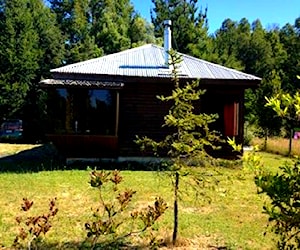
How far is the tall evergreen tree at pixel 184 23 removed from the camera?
40931 mm

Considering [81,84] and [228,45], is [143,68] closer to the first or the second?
[81,84]

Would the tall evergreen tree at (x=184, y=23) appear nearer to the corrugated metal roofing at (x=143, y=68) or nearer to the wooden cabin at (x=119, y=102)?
the corrugated metal roofing at (x=143, y=68)

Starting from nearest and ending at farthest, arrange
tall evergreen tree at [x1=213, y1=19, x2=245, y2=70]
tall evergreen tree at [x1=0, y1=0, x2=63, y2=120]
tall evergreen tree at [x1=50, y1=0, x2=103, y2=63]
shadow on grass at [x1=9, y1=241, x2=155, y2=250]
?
shadow on grass at [x1=9, y1=241, x2=155, y2=250]
tall evergreen tree at [x1=0, y1=0, x2=63, y2=120]
tall evergreen tree at [x1=213, y1=19, x2=245, y2=70]
tall evergreen tree at [x1=50, y1=0, x2=103, y2=63]

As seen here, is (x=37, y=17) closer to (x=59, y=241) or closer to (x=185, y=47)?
(x=185, y=47)

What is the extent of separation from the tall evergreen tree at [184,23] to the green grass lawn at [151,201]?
28244mm

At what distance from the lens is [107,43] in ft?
135

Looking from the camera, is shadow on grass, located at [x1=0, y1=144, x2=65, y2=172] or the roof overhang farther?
shadow on grass, located at [x1=0, y1=144, x2=65, y2=172]

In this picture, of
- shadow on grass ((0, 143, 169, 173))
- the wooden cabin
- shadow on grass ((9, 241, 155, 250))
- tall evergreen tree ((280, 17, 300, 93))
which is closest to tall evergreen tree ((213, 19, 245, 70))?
tall evergreen tree ((280, 17, 300, 93))

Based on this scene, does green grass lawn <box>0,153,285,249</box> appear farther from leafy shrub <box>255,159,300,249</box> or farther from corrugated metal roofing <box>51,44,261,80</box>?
corrugated metal roofing <box>51,44,261,80</box>

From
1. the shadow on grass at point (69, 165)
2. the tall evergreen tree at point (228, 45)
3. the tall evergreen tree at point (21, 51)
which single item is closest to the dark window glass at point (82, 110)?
the shadow on grass at point (69, 165)

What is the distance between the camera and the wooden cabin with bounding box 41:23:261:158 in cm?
1410

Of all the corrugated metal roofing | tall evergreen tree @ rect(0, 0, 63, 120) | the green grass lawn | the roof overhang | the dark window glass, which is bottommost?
the green grass lawn

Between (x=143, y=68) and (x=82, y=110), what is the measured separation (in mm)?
3023

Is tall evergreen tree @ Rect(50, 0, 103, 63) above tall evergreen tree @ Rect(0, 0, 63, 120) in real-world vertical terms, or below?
above
